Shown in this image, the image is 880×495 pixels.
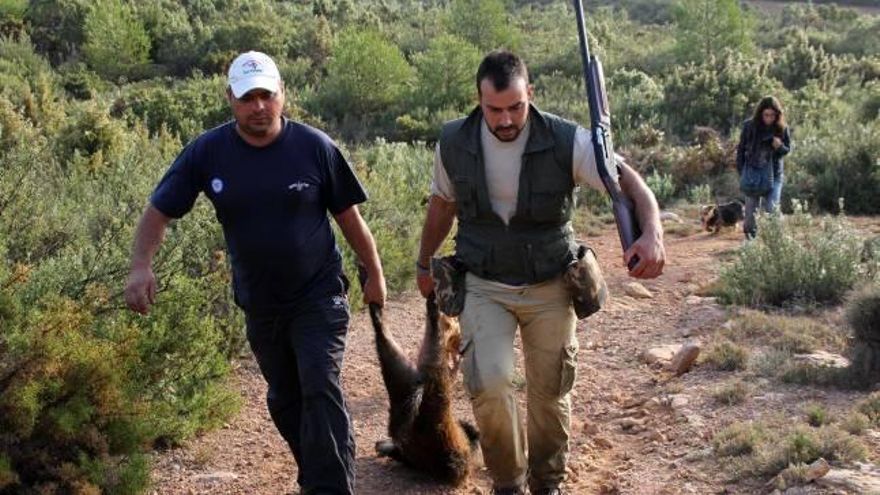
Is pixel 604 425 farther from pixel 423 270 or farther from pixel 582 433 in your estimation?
pixel 423 270

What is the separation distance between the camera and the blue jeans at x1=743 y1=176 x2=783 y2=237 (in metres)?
10.3

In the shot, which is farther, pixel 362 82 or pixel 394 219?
pixel 362 82

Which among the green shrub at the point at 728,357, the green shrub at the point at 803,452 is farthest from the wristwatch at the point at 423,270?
the green shrub at the point at 728,357

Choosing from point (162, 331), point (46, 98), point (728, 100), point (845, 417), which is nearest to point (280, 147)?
point (162, 331)

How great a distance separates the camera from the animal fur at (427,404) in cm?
439

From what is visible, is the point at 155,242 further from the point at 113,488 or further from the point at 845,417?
the point at 845,417

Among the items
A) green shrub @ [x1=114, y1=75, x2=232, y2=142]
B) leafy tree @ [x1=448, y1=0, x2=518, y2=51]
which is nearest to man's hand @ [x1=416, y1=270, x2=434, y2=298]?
green shrub @ [x1=114, y1=75, x2=232, y2=142]

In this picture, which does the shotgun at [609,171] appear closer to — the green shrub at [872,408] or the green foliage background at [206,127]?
the green shrub at [872,408]

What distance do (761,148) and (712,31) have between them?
15.9m

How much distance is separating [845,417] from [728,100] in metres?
14.2

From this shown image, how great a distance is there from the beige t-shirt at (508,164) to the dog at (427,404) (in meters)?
0.69

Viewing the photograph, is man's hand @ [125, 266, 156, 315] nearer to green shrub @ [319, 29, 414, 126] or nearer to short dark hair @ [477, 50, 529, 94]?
short dark hair @ [477, 50, 529, 94]

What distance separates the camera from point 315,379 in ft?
12.8

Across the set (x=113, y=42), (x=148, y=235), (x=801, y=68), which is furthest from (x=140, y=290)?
(x=113, y=42)
